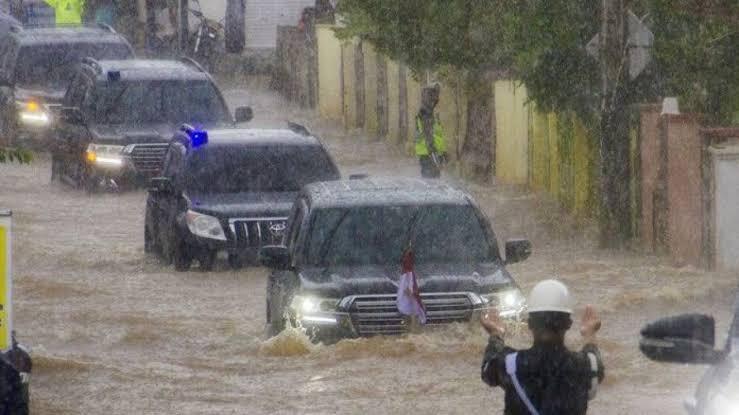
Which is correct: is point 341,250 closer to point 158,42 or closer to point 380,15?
point 380,15

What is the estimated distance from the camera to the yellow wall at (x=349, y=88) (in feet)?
140

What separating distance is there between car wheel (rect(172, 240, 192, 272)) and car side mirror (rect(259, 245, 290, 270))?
6424mm

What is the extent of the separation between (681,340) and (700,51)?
1622 centimetres

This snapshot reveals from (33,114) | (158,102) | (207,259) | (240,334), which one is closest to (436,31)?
(158,102)

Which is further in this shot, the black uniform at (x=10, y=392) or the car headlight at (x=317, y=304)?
the car headlight at (x=317, y=304)

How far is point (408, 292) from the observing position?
1477 centimetres

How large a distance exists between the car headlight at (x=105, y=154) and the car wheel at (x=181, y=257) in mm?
7696

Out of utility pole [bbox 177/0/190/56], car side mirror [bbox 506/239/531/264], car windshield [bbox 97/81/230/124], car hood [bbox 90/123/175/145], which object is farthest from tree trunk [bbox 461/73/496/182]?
utility pole [bbox 177/0/190/56]

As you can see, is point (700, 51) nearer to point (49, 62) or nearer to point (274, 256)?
point (274, 256)

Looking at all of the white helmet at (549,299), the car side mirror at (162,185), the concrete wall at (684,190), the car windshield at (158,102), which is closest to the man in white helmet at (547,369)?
the white helmet at (549,299)

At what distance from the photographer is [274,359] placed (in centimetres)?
1616

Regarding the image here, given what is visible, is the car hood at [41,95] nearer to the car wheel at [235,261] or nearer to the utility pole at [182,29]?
the car wheel at [235,261]

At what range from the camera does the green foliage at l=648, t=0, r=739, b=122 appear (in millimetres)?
21984

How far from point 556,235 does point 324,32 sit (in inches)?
822
